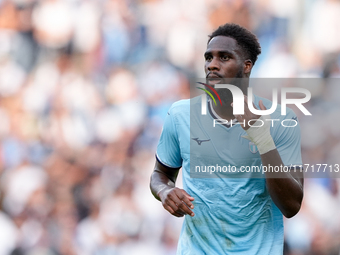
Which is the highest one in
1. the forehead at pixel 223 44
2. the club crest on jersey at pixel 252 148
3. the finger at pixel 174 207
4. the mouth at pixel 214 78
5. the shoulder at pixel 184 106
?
the forehead at pixel 223 44

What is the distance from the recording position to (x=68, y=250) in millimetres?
3461

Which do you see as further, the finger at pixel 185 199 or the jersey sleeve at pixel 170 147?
the jersey sleeve at pixel 170 147

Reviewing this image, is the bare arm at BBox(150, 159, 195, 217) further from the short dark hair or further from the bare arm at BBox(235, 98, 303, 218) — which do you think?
the short dark hair

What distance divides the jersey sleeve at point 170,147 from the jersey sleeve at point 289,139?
1.65ft

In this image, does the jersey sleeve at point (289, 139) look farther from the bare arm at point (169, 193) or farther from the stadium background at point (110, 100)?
the stadium background at point (110, 100)

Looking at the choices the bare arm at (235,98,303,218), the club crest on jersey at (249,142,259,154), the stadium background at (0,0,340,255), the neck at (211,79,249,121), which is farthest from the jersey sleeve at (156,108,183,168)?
the stadium background at (0,0,340,255)

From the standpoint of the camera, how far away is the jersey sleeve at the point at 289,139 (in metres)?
1.90

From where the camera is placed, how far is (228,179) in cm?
192

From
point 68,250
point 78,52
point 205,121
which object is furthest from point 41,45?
point 205,121

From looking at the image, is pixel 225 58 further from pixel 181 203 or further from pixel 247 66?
pixel 181 203

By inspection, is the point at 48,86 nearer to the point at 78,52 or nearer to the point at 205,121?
the point at 78,52

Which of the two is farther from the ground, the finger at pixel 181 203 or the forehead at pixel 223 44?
the forehead at pixel 223 44

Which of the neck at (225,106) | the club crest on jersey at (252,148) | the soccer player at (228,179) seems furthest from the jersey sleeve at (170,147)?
the club crest on jersey at (252,148)

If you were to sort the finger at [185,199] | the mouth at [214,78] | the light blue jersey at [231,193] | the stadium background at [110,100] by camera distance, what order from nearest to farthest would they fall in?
the finger at [185,199] → the light blue jersey at [231,193] → the mouth at [214,78] → the stadium background at [110,100]
